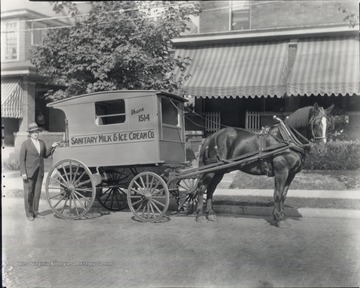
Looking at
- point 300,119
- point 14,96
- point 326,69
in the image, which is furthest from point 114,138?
point 14,96

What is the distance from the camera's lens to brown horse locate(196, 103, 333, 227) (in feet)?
23.6

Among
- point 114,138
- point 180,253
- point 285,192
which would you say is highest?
point 114,138

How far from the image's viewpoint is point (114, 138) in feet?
25.7

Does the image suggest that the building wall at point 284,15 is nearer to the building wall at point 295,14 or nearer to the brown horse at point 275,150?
the building wall at point 295,14

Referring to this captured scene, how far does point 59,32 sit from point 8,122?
940cm

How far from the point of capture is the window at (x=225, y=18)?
47.9 feet

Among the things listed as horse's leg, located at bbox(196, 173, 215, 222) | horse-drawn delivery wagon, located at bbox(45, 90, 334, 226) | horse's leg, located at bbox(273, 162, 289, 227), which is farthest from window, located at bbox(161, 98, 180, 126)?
horse's leg, located at bbox(273, 162, 289, 227)

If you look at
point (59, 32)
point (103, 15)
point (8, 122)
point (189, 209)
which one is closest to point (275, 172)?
point (189, 209)

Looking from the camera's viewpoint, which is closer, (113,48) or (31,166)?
(31,166)

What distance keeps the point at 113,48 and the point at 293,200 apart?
211 inches

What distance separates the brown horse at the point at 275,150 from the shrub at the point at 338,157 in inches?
173

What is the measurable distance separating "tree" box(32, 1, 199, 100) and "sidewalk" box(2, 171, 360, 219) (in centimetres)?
318

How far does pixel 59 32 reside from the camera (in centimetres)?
1039

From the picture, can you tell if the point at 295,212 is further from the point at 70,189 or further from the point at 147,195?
the point at 70,189
